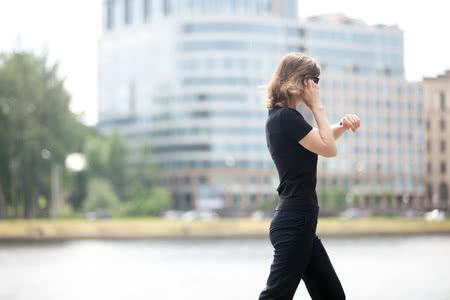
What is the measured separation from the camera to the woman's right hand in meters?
3.80

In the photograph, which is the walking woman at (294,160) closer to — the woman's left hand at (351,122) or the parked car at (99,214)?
the woman's left hand at (351,122)

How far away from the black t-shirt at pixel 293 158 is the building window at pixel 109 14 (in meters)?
115

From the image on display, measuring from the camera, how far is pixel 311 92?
12.5 feet

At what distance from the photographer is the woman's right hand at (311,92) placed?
3799mm

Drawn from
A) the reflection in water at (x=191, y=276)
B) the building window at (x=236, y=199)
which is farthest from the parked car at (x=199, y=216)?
the reflection in water at (x=191, y=276)

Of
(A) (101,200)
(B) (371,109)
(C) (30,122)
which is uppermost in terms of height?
(B) (371,109)

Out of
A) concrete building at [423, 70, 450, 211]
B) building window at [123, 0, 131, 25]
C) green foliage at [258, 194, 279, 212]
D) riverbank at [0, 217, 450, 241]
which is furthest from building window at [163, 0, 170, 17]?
riverbank at [0, 217, 450, 241]

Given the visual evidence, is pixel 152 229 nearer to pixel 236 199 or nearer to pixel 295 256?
pixel 295 256

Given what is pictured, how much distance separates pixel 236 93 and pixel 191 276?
8209cm

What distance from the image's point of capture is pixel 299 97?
12.6ft

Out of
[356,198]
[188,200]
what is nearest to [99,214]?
[188,200]

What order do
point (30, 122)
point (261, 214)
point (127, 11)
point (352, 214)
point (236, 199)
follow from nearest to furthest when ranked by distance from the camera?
point (30, 122), point (352, 214), point (261, 214), point (236, 199), point (127, 11)

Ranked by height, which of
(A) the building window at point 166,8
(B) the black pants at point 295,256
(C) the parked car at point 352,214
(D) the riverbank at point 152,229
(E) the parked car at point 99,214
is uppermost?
Result: (A) the building window at point 166,8

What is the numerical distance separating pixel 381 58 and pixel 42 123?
5877 cm
